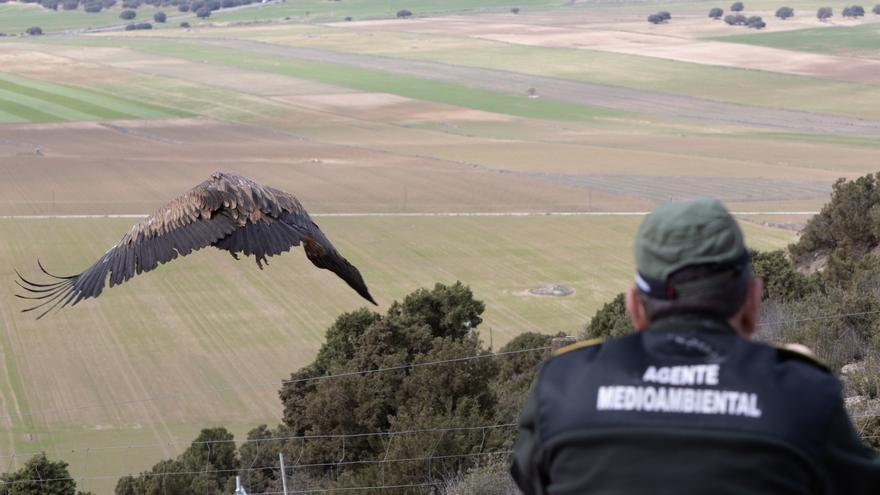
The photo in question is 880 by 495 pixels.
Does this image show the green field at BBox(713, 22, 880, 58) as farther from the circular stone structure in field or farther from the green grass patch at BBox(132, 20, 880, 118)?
the circular stone structure in field

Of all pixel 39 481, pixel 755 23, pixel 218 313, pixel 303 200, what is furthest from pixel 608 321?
pixel 755 23

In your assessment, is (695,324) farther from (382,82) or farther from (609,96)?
(382,82)

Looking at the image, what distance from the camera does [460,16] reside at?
16288 cm

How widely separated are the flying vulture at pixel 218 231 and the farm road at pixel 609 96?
238 ft

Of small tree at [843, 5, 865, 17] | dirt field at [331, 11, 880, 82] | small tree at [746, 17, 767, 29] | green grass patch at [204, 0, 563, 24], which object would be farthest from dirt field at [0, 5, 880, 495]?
small tree at [843, 5, 865, 17]

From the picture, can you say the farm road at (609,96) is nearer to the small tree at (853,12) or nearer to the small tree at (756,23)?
the small tree at (756,23)

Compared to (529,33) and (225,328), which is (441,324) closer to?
(225,328)

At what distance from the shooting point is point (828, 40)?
403 feet

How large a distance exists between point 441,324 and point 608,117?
201 ft

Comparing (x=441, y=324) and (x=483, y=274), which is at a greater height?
(x=441, y=324)

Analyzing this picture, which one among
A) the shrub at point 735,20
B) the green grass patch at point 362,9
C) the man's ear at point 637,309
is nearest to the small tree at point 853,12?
the shrub at point 735,20

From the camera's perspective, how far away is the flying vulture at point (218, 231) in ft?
33.9

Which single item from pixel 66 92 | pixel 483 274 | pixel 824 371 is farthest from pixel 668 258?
pixel 66 92

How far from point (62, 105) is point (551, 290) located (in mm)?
58708
